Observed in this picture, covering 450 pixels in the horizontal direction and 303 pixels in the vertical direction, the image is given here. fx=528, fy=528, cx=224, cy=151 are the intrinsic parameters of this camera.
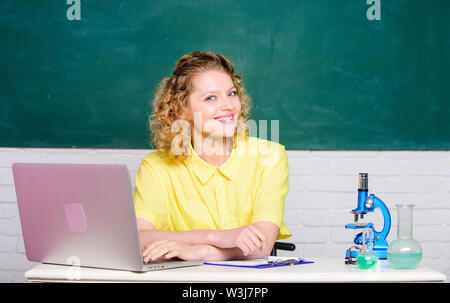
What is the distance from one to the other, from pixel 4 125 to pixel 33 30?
0.51 metres

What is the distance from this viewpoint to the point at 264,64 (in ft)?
8.85

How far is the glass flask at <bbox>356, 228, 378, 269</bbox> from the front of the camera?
4.65 ft

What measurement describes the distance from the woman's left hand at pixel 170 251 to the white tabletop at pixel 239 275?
95mm

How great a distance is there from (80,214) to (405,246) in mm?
842

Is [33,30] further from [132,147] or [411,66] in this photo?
[411,66]

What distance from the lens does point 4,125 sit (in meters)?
2.73

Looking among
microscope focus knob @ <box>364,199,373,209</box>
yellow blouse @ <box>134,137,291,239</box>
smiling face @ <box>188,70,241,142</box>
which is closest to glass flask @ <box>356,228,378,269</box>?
microscope focus knob @ <box>364,199,373,209</box>

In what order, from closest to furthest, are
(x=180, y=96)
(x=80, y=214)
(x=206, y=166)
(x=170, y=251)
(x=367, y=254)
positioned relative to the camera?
(x=80, y=214) → (x=367, y=254) → (x=170, y=251) → (x=206, y=166) → (x=180, y=96)

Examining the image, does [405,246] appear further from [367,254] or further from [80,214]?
[80,214]

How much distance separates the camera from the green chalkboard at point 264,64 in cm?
269

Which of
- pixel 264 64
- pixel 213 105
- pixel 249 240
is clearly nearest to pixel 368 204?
pixel 249 240

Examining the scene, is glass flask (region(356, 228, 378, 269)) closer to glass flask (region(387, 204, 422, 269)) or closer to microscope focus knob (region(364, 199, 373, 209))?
glass flask (region(387, 204, 422, 269))

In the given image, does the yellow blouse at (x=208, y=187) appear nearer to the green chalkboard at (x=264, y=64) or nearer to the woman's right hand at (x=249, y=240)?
the woman's right hand at (x=249, y=240)

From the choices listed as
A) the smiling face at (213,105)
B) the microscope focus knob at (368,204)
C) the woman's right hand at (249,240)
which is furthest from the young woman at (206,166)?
the microscope focus knob at (368,204)
